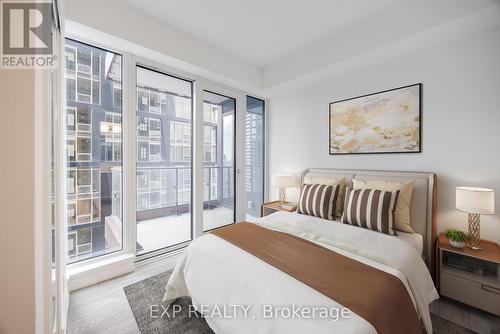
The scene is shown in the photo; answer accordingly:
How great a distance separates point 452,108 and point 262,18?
2185mm

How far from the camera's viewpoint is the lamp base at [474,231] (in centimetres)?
182

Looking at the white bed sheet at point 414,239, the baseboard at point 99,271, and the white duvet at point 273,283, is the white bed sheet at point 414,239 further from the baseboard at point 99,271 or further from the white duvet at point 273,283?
the baseboard at point 99,271

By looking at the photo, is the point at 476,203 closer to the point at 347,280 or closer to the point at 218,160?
the point at 347,280

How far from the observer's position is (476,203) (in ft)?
5.57

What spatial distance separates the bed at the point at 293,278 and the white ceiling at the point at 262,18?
1.87 meters

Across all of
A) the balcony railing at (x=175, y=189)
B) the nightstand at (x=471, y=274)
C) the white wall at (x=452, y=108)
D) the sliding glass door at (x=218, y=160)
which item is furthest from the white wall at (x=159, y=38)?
the nightstand at (x=471, y=274)

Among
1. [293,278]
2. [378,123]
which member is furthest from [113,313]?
[378,123]

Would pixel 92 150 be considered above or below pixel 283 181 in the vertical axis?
above

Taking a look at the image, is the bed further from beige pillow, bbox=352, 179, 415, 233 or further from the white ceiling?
the white ceiling

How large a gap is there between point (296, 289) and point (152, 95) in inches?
110

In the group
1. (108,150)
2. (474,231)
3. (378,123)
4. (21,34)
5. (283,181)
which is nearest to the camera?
(21,34)

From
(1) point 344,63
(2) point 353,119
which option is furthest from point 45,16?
(2) point 353,119

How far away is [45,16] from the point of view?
2.89 feet

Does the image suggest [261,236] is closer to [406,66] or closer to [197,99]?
[197,99]
